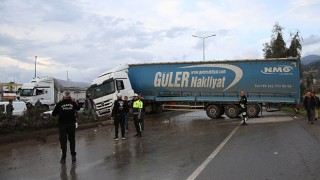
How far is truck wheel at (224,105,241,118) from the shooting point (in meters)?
24.8

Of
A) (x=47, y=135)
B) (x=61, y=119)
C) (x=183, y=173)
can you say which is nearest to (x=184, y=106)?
(x=47, y=135)

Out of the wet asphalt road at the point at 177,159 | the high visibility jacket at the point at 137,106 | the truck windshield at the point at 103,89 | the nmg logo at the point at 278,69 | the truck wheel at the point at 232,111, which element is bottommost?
the wet asphalt road at the point at 177,159

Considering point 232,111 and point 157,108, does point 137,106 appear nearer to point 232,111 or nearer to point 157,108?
point 232,111

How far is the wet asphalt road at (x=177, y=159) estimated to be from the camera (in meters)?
7.94

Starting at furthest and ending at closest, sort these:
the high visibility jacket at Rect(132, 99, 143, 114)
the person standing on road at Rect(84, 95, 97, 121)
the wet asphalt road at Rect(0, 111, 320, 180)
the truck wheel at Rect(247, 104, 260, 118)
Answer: the truck wheel at Rect(247, 104, 260, 118)
the person standing on road at Rect(84, 95, 97, 121)
the high visibility jacket at Rect(132, 99, 143, 114)
the wet asphalt road at Rect(0, 111, 320, 180)

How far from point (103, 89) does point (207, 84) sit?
6.94 meters

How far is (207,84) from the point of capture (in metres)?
25.8

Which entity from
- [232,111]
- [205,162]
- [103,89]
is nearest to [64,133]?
[205,162]

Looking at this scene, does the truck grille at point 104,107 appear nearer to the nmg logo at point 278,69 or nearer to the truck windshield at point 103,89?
the truck windshield at point 103,89

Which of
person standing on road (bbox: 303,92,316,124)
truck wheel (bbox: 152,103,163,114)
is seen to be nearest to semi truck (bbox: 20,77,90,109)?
truck wheel (bbox: 152,103,163,114)

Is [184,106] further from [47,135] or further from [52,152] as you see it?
[52,152]

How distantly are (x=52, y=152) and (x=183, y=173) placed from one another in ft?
18.0

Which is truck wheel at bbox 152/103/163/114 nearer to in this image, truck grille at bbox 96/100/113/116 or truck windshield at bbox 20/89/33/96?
truck grille at bbox 96/100/113/116

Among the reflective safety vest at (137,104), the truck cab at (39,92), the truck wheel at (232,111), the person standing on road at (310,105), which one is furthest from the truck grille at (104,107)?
the truck cab at (39,92)
